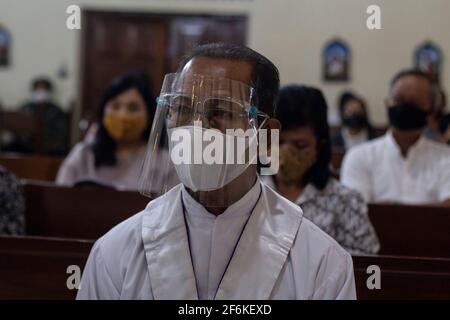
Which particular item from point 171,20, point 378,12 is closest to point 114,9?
point 171,20

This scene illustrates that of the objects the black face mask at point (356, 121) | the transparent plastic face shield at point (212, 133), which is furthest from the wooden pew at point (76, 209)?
the black face mask at point (356, 121)

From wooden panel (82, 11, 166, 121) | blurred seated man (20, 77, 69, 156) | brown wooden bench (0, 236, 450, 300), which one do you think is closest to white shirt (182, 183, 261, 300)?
brown wooden bench (0, 236, 450, 300)

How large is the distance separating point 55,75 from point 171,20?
5.84 feet

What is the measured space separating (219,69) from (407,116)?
222 centimetres

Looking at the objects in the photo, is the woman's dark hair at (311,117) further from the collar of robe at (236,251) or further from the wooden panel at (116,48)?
the wooden panel at (116,48)

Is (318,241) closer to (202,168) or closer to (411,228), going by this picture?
(202,168)

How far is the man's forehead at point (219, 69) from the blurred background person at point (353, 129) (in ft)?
14.6

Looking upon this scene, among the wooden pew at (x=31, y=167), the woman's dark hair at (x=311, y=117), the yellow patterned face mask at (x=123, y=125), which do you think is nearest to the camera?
the woman's dark hair at (x=311, y=117)

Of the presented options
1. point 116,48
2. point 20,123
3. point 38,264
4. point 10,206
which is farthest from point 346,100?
point 38,264

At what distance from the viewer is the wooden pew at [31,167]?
4730 mm

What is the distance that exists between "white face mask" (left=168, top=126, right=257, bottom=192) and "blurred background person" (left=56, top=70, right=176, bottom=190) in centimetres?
229

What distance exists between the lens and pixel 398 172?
3553mm

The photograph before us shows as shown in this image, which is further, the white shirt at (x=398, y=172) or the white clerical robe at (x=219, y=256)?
the white shirt at (x=398, y=172)

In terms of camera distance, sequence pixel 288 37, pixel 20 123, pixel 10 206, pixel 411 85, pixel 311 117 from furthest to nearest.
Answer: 1. pixel 288 37
2. pixel 20 123
3. pixel 411 85
4. pixel 10 206
5. pixel 311 117
